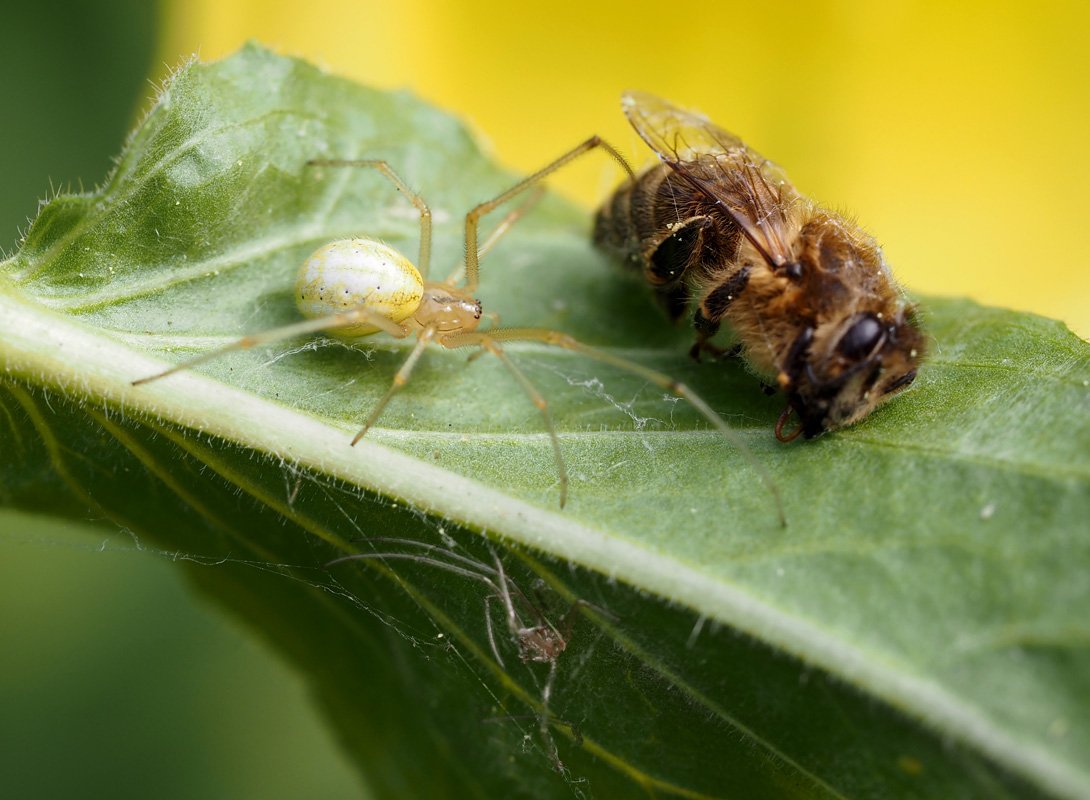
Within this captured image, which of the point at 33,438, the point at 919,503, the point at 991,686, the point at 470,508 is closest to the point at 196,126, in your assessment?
the point at 33,438

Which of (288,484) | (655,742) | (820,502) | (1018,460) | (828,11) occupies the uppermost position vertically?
(828,11)

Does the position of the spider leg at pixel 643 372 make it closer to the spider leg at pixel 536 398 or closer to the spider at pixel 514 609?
the spider leg at pixel 536 398

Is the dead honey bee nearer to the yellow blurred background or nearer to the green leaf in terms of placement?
the green leaf

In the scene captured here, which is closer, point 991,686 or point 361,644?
point 991,686

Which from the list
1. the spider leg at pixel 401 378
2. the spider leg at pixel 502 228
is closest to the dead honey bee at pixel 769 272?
the spider leg at pixel 502 228

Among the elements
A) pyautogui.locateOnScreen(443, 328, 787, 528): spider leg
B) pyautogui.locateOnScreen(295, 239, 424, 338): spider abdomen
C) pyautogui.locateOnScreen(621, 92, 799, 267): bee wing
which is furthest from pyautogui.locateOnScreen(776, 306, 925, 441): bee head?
pyautogui.locateOnScreen(295, 239, 424, 338): spider abdomen

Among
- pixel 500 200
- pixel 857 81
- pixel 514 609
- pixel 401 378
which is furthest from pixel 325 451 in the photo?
pixel 857 81

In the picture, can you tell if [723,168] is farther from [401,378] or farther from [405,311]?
[401,378]

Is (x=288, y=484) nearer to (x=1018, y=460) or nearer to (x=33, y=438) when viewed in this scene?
(x=33, y=438)

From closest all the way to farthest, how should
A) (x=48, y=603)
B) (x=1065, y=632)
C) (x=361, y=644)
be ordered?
(x=1065, y=632)
(x=361, y=644)
(x=48, y=603)
